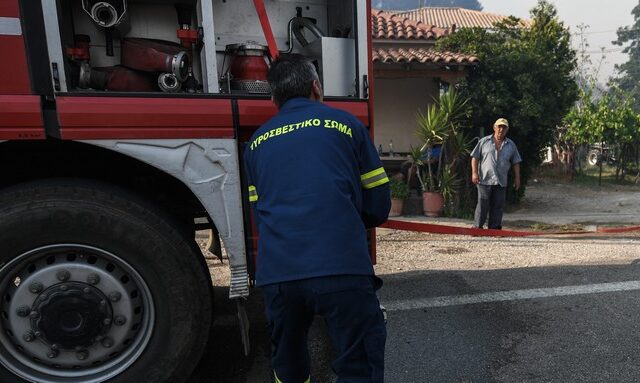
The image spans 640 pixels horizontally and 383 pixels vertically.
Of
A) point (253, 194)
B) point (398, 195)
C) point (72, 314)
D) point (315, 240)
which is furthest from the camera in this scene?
point (398, 195)

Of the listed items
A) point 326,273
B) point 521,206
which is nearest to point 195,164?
point 326,273

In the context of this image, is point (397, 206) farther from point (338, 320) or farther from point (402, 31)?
point (338, 320)

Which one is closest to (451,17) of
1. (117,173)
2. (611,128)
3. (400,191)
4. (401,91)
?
(611,128)

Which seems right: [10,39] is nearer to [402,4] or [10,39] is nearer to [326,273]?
[326,273]

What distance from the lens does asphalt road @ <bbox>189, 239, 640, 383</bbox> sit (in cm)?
281

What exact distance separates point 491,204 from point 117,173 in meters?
5.37

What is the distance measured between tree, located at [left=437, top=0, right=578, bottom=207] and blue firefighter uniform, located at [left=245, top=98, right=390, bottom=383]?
777 cm

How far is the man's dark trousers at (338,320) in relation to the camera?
5.68 ft

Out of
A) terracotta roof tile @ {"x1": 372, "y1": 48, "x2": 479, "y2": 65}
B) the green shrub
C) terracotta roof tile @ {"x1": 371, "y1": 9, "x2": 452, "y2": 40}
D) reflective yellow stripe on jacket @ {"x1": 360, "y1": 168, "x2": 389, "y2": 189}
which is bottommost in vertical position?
the green shrub

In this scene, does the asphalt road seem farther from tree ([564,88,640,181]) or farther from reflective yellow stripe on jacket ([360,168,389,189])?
tree ([564,88,640,181])

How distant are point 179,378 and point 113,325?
16.5 inches

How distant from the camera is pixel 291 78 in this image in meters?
1.93

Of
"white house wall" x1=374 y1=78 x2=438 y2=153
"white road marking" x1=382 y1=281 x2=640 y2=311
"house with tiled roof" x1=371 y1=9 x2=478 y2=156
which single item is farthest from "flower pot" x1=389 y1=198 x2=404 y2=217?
"white road marking" x1=382 y1=281 x2=640 y2=311

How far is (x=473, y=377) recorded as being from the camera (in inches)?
108
